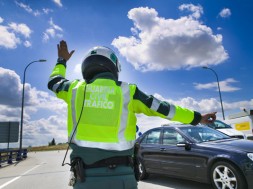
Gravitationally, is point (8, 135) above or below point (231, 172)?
above

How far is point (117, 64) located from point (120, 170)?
107 centimetres

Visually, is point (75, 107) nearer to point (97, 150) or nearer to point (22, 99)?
point (97, 150)

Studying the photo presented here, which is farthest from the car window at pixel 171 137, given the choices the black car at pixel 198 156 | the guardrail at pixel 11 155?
the guardrail at pixel 11 155

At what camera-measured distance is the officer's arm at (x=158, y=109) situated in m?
2.75

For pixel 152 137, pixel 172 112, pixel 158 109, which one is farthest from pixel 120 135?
pixel 152 137

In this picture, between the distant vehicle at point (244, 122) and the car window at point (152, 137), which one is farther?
the distant vehicle at point (244, 122)

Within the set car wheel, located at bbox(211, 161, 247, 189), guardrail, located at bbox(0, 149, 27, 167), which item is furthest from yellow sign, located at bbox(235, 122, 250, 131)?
guardrail, located at bbox(0, 149, 27, 167)

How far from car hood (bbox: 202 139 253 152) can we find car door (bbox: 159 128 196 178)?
0.62 meters

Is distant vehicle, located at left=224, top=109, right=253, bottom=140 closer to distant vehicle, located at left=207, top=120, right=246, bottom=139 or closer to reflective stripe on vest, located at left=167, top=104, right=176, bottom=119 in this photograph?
distant vehicle, located at left=207, top=120, right=246, bottom=139

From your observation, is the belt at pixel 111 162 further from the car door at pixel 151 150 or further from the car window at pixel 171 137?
the car door at pixel 151 150

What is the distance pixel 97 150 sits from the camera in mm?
2555

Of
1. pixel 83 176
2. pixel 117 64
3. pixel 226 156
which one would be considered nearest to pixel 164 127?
pixel 226 156

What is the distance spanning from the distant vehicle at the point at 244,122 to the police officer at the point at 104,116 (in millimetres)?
14370

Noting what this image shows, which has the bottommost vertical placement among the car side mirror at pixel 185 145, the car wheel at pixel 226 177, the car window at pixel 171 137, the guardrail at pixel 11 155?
the car wheel at pixel 226 177
